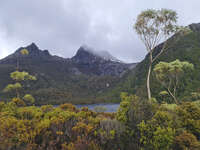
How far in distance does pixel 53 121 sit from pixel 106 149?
2.23 m

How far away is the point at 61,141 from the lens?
4773 millimetres

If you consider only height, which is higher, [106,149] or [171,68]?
[171,68]

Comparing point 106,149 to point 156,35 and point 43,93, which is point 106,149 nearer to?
point 156,35

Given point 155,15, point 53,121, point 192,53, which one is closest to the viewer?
point 53,121

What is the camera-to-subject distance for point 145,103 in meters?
5.76

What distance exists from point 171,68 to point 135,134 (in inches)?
341

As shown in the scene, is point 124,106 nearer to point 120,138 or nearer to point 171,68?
point 120,138

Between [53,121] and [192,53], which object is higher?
[192,53]

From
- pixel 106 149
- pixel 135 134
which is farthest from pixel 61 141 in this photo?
pixel 135 134

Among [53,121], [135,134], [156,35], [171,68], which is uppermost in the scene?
[156,35]

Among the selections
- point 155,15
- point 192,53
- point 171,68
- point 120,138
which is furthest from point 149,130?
point 192,53

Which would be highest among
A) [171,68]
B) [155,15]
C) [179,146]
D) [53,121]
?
[155,15]

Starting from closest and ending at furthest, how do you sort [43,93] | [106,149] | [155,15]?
[106,149]
[155,15]
[43,93]

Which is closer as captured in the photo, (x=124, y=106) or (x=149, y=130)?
(x=149, y=130)
